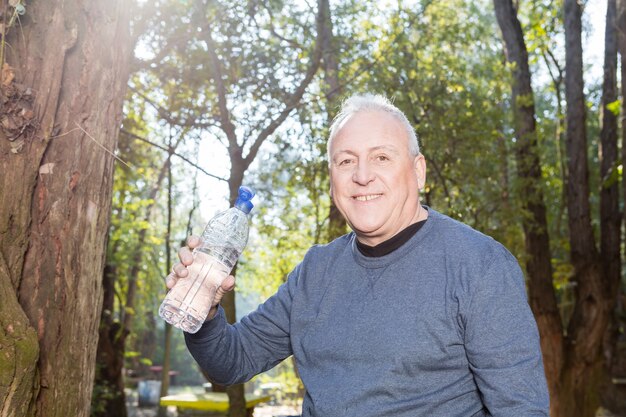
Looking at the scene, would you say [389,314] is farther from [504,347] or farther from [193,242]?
[193,242]

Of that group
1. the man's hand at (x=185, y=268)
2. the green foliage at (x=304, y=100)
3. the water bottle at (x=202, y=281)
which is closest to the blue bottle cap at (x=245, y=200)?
the water bottle at (x=202, y=281)

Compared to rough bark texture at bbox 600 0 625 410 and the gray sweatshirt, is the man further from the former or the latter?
rough bark texture at bbox 600 0 625 410

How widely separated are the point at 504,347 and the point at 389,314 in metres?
0.39

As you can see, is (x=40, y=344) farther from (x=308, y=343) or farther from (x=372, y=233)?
(x=372, y=233)

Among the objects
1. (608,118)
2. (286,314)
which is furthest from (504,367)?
(608,118)

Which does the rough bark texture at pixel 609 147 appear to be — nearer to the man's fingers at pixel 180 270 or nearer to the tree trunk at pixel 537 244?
the tree trunk at pixel 537 244

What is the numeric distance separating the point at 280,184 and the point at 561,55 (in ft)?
49.1

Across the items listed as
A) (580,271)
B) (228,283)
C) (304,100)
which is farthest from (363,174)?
(580,271)

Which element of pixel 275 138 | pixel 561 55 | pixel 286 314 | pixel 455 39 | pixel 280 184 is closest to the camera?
pixel 286 314

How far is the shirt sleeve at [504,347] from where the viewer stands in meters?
2.40

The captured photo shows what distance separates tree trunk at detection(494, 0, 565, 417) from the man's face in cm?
933

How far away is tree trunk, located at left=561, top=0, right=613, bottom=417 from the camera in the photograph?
1214 centimetres

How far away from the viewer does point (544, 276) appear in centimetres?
1238

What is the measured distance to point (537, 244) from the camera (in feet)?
40.8
